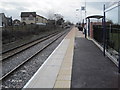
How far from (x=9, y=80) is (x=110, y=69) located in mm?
3951

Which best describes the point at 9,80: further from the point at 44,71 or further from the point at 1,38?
the point at 1,38

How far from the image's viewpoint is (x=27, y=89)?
7137 mm

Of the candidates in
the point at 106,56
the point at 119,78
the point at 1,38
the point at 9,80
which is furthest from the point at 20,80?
the point at 1,38

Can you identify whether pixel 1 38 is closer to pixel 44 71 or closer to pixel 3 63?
→ pixel 3 63

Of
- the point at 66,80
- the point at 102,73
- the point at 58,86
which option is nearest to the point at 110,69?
the point at 102,73

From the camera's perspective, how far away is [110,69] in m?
9.73

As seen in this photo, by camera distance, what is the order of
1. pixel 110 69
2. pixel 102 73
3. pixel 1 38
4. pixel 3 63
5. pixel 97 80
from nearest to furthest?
pixel 97 80 → pixel 102 73 → pixel 110 69 → pixel 3 63 → pixel 1 38

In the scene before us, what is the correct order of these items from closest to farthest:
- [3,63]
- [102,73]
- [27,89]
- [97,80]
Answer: [27,89], [97,80], [102,73], [3,63]

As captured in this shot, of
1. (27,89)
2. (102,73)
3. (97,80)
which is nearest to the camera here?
(27,89)

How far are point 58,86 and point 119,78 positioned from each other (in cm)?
218

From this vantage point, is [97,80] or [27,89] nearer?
[27,89]

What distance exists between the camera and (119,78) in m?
8.15

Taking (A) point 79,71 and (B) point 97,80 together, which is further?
(A) point 79,71

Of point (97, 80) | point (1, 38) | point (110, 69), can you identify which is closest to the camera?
point (97, 80)
